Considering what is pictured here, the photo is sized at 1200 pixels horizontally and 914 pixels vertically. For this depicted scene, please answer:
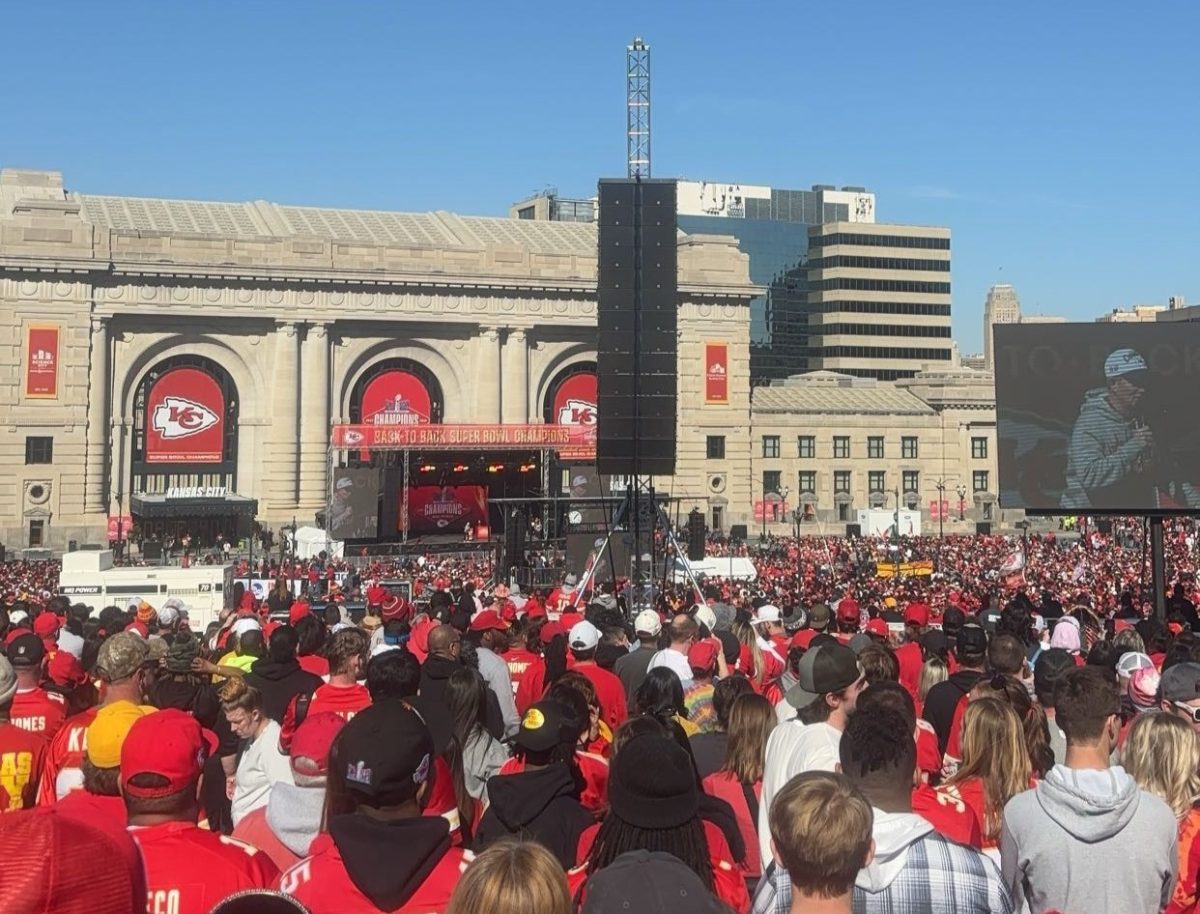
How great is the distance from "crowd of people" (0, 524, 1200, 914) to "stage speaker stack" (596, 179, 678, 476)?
59.1ft

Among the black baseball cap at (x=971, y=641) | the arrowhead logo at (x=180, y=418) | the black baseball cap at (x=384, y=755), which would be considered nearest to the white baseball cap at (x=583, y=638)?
the black baseball cap at (x=971, y=641)

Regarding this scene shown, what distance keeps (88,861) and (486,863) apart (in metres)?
1.16

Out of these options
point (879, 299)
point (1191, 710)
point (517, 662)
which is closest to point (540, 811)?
point (1191, 710)

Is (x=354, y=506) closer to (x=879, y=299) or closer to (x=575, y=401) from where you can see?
(x=575, y=401)

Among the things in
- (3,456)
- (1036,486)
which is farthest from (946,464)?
(1036,486)

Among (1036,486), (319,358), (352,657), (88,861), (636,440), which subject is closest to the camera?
(88,861)

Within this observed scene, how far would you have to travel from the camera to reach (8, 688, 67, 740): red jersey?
857 centimetres

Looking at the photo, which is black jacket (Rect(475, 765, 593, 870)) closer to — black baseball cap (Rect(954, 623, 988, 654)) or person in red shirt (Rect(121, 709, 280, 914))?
person in red shirt (Rect(121, 709, 280, 914))

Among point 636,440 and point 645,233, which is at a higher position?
point 645,233

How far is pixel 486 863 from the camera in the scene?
374 centimetres

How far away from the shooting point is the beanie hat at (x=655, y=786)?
197 inches

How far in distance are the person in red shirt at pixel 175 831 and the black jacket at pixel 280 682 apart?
4.84 m

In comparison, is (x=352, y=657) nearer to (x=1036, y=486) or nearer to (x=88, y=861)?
(x=88, y=861)

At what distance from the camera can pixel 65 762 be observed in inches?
298
